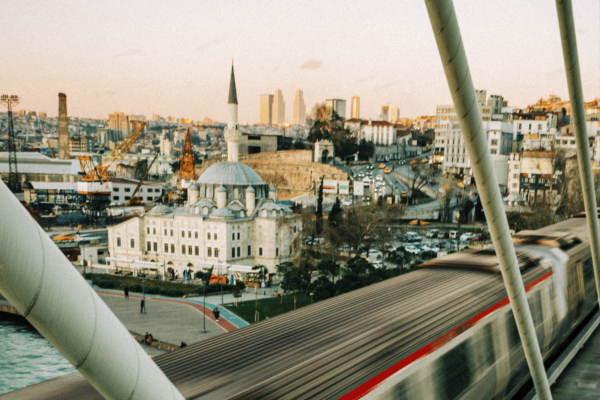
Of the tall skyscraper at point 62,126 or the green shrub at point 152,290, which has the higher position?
the tall skyscraper at point 62,126

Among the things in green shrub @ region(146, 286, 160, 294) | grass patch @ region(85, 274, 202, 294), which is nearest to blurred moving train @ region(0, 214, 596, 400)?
green shrub @ region(146, 286, 160, 294)

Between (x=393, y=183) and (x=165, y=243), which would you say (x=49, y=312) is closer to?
(x=165, y=243)

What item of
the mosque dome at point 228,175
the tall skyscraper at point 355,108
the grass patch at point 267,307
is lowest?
the grass patch at point 267,307

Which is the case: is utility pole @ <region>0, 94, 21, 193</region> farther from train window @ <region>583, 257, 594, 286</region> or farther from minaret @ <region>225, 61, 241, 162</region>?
train window @ <region>583, 257, 594, 286</region>

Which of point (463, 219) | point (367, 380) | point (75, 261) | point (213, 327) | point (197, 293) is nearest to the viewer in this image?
point (367, 380)

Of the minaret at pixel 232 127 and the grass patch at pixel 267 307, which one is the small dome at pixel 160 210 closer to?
the minaret at pixel 232 127

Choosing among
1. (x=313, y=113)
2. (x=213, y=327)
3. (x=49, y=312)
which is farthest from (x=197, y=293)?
(x=313, y=113)

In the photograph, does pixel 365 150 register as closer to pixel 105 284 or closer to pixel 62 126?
pixel 62 126

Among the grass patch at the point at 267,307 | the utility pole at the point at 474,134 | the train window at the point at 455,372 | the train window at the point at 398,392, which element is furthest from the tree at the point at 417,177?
the utility pole at the point at 474,134
